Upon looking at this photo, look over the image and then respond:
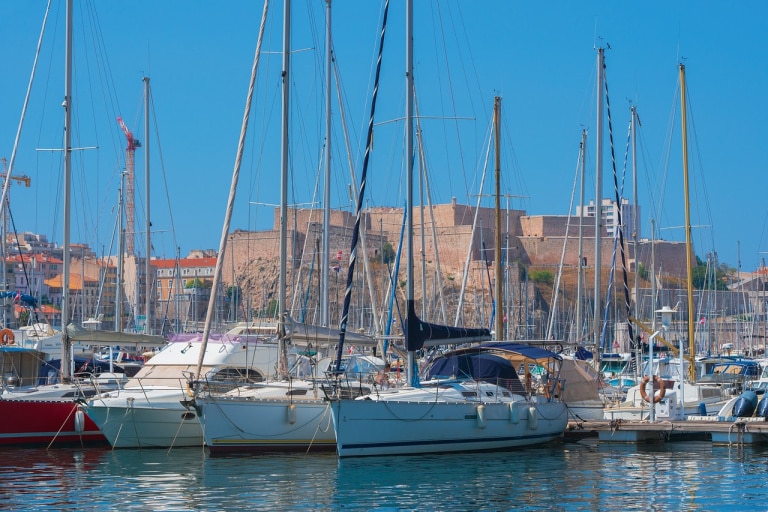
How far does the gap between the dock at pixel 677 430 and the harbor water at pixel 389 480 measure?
316 mm

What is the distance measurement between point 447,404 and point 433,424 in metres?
0.42

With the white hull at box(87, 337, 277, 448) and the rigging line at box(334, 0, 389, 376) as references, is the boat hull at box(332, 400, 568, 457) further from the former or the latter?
the white hull at box(87, 337, 277, 448)

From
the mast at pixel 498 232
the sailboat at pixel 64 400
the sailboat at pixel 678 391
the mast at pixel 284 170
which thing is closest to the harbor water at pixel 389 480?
the sailboat at pixel 64 400

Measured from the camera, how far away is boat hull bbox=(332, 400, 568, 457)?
762 inches

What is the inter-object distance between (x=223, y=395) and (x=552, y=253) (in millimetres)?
91539

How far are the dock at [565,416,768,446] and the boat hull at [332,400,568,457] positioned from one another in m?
1.55

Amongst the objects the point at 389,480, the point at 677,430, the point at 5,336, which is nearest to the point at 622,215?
the point at 677,430

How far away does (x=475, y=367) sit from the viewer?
2233 cm

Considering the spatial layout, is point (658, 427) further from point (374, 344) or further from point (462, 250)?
point (462, 250)

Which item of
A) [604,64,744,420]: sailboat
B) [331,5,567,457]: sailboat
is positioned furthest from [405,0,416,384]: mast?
[604,64,744,420]: sailboat

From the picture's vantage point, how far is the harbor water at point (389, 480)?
16.2 meters

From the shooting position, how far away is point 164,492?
17.0 m

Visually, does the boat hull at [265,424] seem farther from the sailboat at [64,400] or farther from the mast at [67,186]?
the mast at [67,186]

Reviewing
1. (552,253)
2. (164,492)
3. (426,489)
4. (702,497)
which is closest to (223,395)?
(164,492)
